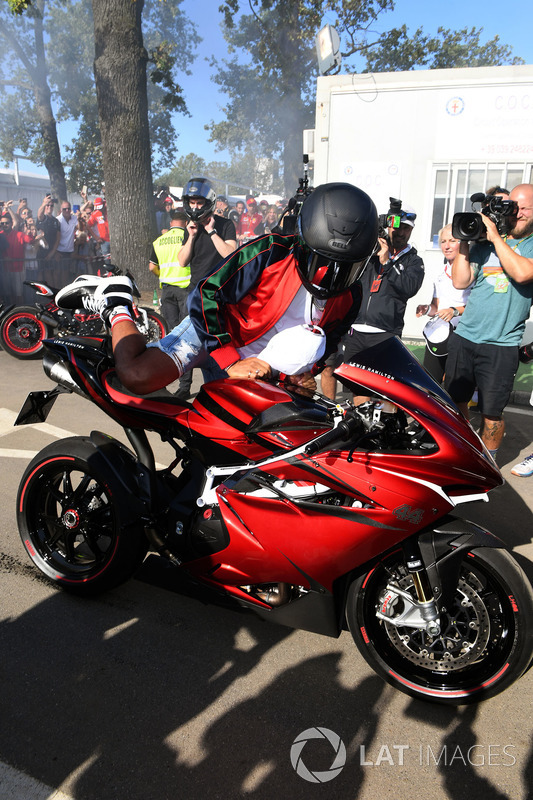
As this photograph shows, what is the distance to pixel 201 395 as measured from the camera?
2498mm

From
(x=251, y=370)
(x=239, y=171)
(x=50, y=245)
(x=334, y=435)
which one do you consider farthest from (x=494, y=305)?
(x=239, y=171)

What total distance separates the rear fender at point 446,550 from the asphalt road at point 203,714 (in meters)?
0.56

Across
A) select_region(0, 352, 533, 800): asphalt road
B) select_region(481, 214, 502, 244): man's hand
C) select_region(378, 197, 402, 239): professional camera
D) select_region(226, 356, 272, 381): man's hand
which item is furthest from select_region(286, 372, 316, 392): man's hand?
select_region(378, 197, 402, 239): professional camera

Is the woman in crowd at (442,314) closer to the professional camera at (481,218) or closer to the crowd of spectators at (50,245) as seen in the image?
the professional camera at (481,218)

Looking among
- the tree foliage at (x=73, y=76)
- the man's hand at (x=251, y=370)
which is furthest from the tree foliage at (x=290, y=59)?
the man's hand at (x=251, y=370)

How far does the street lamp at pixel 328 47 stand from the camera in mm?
9578

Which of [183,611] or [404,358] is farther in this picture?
[183,611]

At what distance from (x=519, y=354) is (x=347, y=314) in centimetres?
187

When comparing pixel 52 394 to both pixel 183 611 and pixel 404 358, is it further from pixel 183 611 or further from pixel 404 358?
pixel 404 358

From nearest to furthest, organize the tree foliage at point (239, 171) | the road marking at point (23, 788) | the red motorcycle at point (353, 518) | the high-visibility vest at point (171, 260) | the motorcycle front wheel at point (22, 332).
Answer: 1. the road marking at point (23, 788)
2. the red motorcycle at point (353, 518)
3. the high-visibility vest at point (171, 260)
4. the motorcycle front wheel at point (22, 332)
5. the tree foliage at point (239, 171)

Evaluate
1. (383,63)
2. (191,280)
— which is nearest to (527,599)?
Result: (191,280)

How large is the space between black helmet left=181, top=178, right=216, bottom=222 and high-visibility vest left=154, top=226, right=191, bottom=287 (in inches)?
25.6

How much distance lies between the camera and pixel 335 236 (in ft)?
7.23

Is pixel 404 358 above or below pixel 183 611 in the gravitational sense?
above
